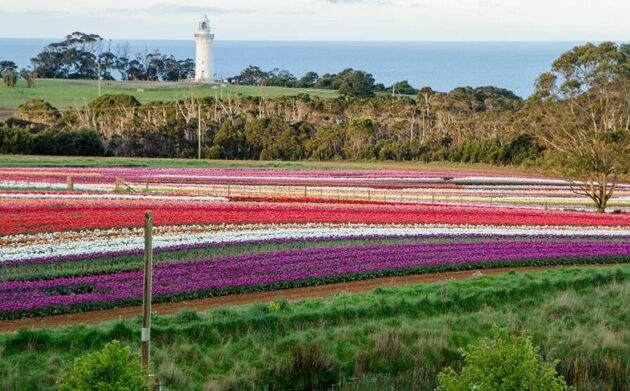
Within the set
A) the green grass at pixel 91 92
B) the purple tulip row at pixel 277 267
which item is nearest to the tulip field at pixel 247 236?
the purple tulip row at pixel 277 267

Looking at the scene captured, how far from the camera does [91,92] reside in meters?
104

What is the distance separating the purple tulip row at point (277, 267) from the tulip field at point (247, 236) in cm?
4

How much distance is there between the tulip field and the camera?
2009cm

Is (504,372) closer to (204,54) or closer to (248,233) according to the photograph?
(248,233)

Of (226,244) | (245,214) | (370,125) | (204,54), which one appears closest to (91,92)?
(204,54)

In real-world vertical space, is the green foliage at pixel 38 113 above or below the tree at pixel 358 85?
below

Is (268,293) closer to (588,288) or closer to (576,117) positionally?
(588,288)

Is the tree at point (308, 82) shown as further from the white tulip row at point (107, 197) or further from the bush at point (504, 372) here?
the bush at point (504, 372)

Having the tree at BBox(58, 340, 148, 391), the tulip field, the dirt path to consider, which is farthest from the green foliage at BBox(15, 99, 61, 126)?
the tree at BBox(58, 340, 148, 391)

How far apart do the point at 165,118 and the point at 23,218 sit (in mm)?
53115

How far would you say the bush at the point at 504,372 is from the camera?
10.2 metres

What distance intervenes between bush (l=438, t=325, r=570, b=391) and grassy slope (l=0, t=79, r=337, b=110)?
7862cm

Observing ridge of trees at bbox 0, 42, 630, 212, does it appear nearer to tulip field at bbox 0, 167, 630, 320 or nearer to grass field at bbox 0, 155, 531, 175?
grass field at bbox 0, 155, 531, 175

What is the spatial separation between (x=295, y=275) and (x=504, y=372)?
37.3 ft
